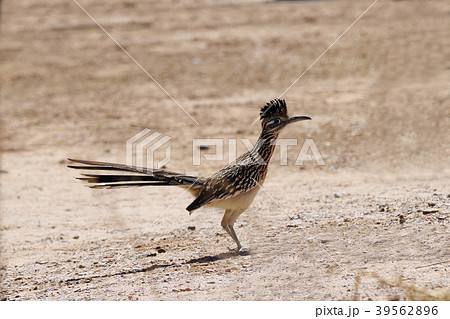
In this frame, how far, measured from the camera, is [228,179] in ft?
21.2

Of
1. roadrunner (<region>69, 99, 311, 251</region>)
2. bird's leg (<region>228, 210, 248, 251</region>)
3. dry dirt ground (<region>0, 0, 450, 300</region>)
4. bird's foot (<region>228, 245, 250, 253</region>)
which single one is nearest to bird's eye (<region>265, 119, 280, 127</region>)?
roadrunner (<region>69, 99, 311, 251</region>)

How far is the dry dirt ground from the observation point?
595 centimetres

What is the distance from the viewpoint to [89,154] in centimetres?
1093

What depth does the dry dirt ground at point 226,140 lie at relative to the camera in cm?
595

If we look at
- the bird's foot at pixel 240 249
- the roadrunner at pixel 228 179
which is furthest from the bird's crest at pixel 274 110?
the bird's foot at pixel 240 249

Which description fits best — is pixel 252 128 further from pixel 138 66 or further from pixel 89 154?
pixel 138 66

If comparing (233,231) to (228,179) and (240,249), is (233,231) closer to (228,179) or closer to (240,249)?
(240,249)

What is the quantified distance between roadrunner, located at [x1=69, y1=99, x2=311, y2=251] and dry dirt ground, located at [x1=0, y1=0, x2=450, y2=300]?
1.47 feet

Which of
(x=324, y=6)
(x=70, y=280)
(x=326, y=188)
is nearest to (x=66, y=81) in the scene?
(x=324, y=6)

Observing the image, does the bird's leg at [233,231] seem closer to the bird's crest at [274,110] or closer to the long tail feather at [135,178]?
the long tail feather at [135,178]

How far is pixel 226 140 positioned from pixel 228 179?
4.48m

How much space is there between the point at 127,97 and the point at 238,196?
7.56 meters

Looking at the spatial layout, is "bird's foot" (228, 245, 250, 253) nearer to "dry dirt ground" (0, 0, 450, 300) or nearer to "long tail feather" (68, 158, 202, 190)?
"dry dirt ground" (0, 0, 450, 300)

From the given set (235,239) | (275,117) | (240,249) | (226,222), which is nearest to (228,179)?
(226,222)
